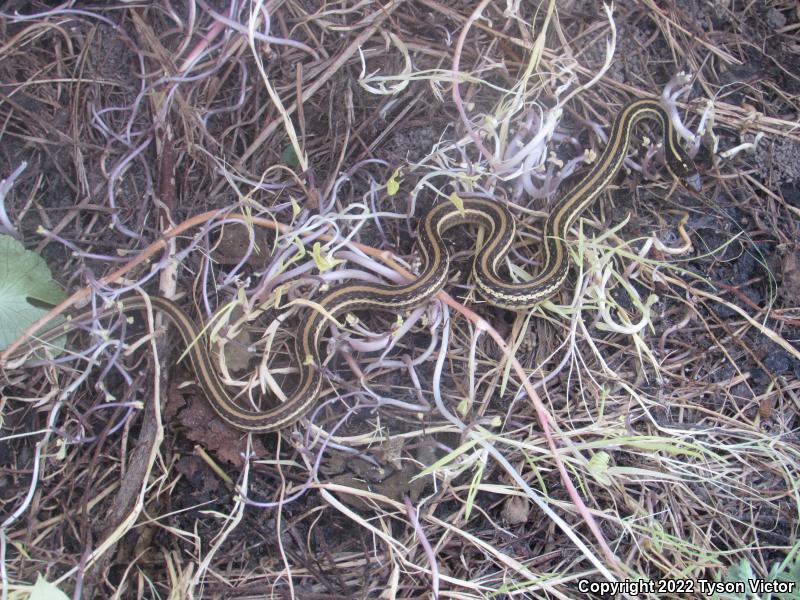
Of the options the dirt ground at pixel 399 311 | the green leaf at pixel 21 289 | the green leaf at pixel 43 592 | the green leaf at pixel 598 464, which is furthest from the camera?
the green leaf at pixel 21 289

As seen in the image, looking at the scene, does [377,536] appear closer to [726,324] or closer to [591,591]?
[591,591]

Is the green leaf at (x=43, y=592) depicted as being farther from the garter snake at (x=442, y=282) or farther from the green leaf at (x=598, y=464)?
the green leaf at (x=598, y=464)

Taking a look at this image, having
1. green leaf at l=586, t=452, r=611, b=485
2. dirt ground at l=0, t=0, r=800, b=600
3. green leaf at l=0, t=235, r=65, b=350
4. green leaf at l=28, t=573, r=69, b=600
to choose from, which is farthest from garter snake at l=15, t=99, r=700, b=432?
green leaf at l=28, t=573, r=69, b=600

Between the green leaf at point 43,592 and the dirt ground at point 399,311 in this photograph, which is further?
the dirt ground at point 399,311

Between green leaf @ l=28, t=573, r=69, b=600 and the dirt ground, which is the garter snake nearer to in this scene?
the dirt ground

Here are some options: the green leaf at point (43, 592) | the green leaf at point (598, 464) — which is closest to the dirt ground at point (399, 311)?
the green leaf at point (598, 464)

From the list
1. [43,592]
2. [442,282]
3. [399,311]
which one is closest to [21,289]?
[43,592]
